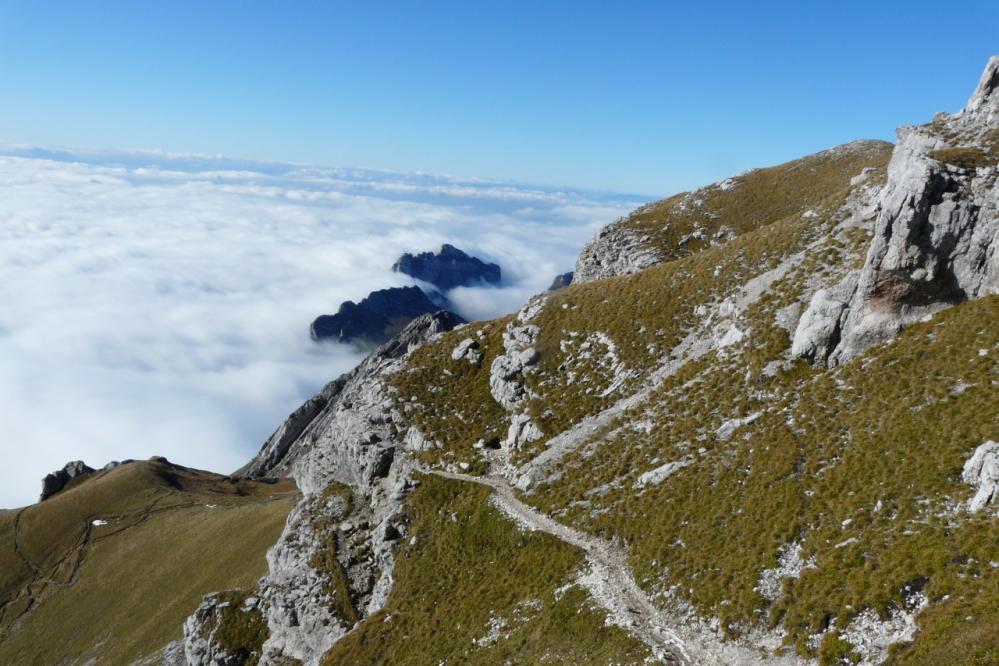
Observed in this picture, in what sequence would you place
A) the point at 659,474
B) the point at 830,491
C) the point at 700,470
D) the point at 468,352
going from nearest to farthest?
the point at 830,491 → the point at 700,470 → the point at 659,474 → the point at 468,352

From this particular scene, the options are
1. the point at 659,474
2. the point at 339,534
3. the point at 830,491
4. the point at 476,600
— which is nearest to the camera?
the point at 830,491

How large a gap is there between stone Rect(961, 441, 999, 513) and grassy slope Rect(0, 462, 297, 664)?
89188mm

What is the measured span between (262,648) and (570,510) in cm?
3826

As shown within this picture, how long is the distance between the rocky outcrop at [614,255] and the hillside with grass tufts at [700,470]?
2607cm

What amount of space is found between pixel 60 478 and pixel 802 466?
694 feet

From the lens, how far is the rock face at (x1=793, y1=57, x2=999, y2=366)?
127ft

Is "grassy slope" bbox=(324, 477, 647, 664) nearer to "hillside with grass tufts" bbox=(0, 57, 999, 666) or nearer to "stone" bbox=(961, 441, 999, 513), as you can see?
"hillside with grass tufts" bbox=(0, 57, 999, 666)

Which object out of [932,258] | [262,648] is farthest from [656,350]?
[262,648]

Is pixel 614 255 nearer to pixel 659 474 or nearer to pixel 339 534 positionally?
pixel 659 474

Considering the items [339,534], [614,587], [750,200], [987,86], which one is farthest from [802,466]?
[750,200]

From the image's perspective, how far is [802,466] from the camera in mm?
35875

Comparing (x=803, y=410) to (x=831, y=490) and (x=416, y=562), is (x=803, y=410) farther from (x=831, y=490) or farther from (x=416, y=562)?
(x=416, y=562)

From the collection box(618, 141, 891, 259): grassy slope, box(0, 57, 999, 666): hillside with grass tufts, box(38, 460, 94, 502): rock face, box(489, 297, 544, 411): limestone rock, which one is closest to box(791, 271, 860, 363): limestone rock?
box(0, 57, 999, 666): hillside with grass tufts

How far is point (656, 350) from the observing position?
56.6 metres
